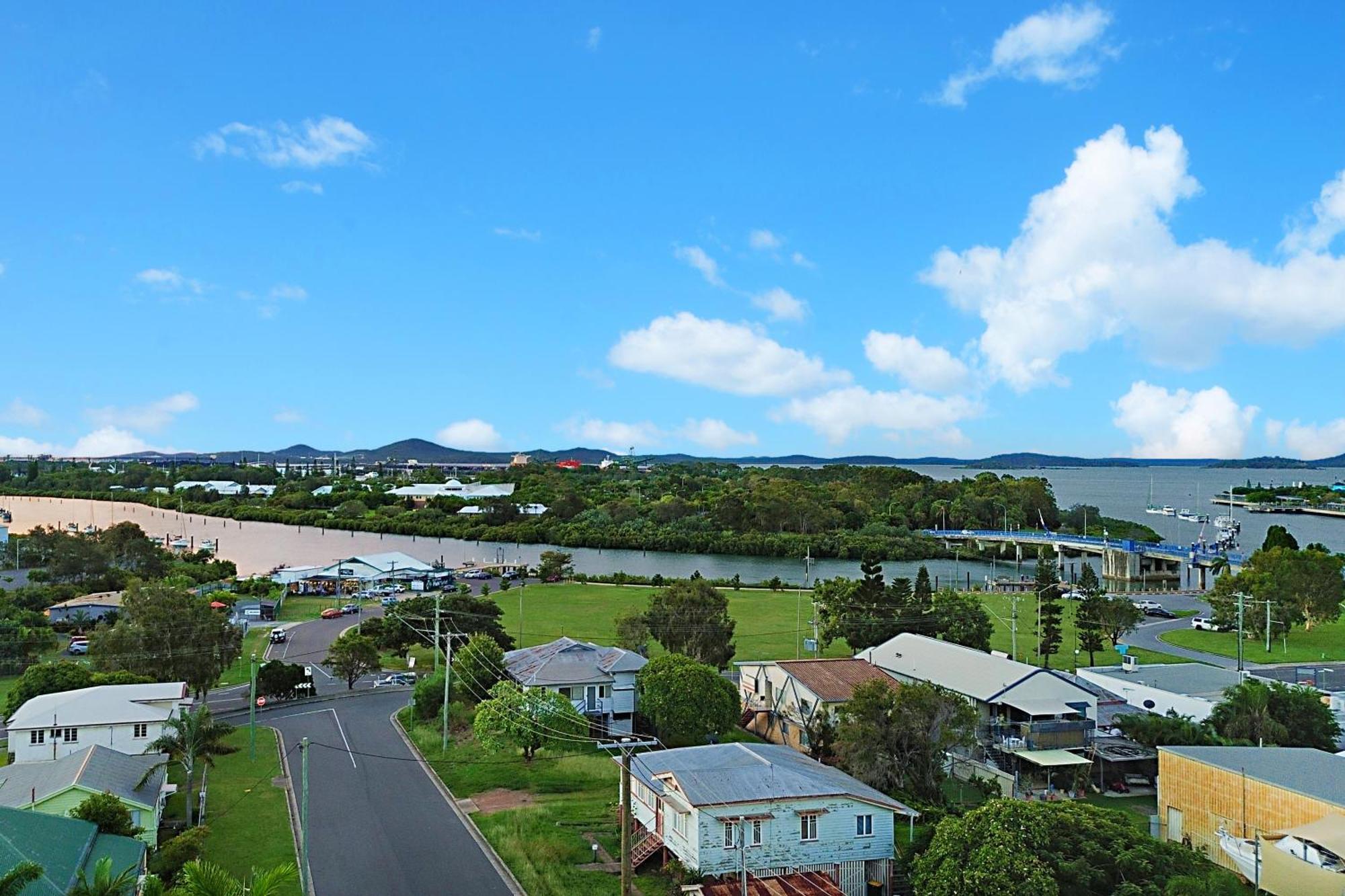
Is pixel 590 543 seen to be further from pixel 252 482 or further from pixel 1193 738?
pixel 252 482

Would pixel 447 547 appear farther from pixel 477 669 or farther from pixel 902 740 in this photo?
pixel 902 740

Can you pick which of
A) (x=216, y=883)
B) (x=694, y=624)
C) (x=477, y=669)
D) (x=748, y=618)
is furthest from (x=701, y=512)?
(x=216, y=883)

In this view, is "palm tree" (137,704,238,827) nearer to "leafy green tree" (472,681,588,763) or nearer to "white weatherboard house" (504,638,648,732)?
"leafy green tree" (472,681,588,763)

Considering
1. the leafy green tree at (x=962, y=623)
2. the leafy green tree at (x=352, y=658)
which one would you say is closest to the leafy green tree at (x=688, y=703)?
the leafy green tree at (x=352, y=658)

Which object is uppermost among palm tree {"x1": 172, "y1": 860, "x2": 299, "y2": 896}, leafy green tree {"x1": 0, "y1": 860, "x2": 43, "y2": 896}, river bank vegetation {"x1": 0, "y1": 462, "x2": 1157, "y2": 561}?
river bank vegetation {"x1": 0, "y1": 462, "x2": 1157, "y2": 561}

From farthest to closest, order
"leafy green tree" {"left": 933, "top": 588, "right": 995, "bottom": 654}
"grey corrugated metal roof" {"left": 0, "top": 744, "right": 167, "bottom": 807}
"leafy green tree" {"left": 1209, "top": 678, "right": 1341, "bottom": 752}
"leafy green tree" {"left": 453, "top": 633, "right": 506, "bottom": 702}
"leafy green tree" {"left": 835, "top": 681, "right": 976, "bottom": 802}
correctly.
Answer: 1. "leafy green tree" {"left": 933, "top": 588, "right": 995, "bottom": 654}
2. "leafy green tree" {"left": 453, "top": 633, "right": 506, "bottom": 702}
3. "leafy green tree" {"left": 1209, "top": 678, "right": 1341, "bottom": 752}
4. "leafy green tree" {"left": 835, "top": 681, "right": 976, "bottom": 802}
5. "grey corrugated metal roof" {"left": 0, "top": 744, "right": 167, "bottom": 807}

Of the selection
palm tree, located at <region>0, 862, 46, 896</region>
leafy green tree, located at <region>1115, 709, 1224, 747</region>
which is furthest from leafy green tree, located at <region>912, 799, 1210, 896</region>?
palm tree, located at <region>0, 862, 46, 896</region>
